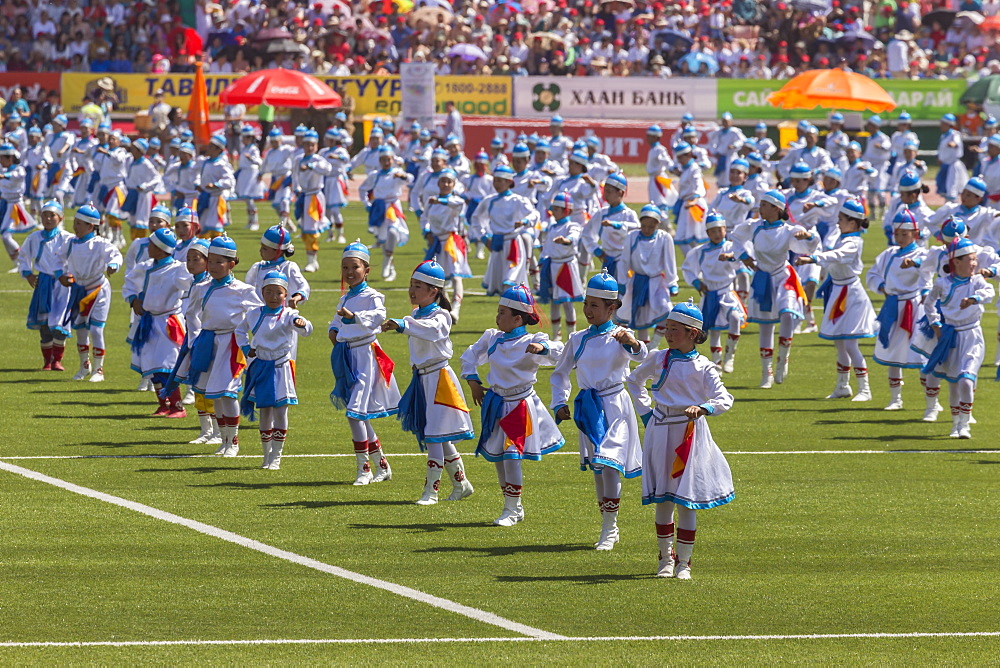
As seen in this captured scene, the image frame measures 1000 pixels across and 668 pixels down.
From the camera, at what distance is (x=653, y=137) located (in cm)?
3334

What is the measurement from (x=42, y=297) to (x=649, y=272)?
22.1 feet

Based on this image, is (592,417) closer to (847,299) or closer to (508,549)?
(508,549)

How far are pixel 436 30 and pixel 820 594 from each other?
137 feet

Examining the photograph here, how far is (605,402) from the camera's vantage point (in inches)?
436

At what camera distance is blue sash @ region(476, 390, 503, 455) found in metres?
11.6

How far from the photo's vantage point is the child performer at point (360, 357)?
1295 centimetres

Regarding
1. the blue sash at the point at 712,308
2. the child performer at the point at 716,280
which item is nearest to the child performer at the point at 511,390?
the child performer at the point at 716,280

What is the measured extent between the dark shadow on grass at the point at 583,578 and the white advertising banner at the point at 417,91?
117ft

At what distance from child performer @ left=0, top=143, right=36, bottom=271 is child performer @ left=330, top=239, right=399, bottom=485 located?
16241mm

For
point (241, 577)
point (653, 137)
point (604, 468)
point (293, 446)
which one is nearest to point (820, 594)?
point (604, 468)

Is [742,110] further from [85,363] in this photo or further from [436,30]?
[85,363]

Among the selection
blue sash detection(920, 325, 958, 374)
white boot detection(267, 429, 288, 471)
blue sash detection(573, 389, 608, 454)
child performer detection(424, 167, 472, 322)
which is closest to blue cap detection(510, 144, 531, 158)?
child performer detection(424, 167, 472, 322)

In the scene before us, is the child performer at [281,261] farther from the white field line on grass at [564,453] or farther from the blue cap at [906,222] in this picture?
the blue cap at [906,222]

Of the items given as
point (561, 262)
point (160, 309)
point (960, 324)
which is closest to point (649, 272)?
point (561, 262)
